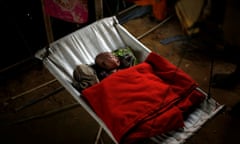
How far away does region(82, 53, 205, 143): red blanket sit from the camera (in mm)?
1569

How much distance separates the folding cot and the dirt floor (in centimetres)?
41

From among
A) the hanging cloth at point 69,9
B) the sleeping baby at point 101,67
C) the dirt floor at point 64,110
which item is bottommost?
the dirt floor at point 64,110

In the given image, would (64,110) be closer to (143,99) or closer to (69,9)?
(69,9)

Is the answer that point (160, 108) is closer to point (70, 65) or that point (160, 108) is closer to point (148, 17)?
point (70, 65)

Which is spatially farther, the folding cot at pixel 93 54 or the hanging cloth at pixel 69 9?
the hanging cloth at pixel 69 9

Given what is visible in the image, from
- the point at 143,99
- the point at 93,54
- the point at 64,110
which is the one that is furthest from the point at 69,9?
the point at 143,99

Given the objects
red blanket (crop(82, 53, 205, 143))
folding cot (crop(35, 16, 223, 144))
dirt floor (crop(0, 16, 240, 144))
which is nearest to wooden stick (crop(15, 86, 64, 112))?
dirt floor (crop(0, 16, 240, 144))

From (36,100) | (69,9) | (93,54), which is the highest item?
(69,9)

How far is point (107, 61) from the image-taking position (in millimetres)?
1941

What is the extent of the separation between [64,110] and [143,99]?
31.3 inches

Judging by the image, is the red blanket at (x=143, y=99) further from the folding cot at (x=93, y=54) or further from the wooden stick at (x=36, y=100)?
the wooden stick at (x=36, y=100)

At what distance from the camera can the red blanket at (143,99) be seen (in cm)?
157

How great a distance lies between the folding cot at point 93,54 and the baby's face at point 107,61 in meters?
0.07

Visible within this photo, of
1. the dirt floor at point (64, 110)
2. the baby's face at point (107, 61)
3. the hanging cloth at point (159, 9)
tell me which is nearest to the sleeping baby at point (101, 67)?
the baby's face at point (107, 61)
